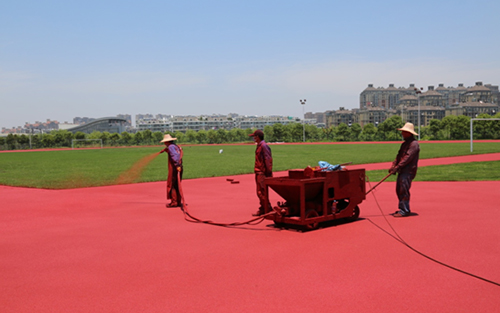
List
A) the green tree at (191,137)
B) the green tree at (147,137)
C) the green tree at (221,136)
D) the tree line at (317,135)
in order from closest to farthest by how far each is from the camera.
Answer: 1. the tree line at (317,135)
2. the green tree at (221,136)
3. the green tree at (147,137)
4. the green tree at (191,137)

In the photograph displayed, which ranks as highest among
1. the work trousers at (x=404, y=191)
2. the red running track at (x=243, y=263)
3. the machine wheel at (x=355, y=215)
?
the work trousers at (x=404, y=191)

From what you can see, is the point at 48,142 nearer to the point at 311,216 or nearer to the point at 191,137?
the point at 191,137

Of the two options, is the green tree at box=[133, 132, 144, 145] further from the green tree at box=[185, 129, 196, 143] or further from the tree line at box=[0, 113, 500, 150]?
the green tree at box=[185, 129, 196, 143]

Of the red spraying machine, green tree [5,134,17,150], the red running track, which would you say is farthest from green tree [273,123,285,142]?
the red spraying machine

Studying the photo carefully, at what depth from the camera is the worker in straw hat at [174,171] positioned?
12102 mm

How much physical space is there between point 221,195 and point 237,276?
911 centimetres

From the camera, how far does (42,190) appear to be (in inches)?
706

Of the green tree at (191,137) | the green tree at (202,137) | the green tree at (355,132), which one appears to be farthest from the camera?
the green tree at (191,137)

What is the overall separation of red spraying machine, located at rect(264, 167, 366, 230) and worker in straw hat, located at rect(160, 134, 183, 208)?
11.9ft

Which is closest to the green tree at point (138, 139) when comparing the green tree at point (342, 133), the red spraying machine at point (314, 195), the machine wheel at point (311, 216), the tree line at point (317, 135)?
the tree line at point (317, 135)

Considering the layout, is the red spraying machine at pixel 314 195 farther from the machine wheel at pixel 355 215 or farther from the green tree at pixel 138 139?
the green tree at pixel 138 139

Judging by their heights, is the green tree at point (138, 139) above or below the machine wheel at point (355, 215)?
above

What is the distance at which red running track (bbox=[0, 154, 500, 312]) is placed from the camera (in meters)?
5.12

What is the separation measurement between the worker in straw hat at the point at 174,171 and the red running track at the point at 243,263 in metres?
1.06
